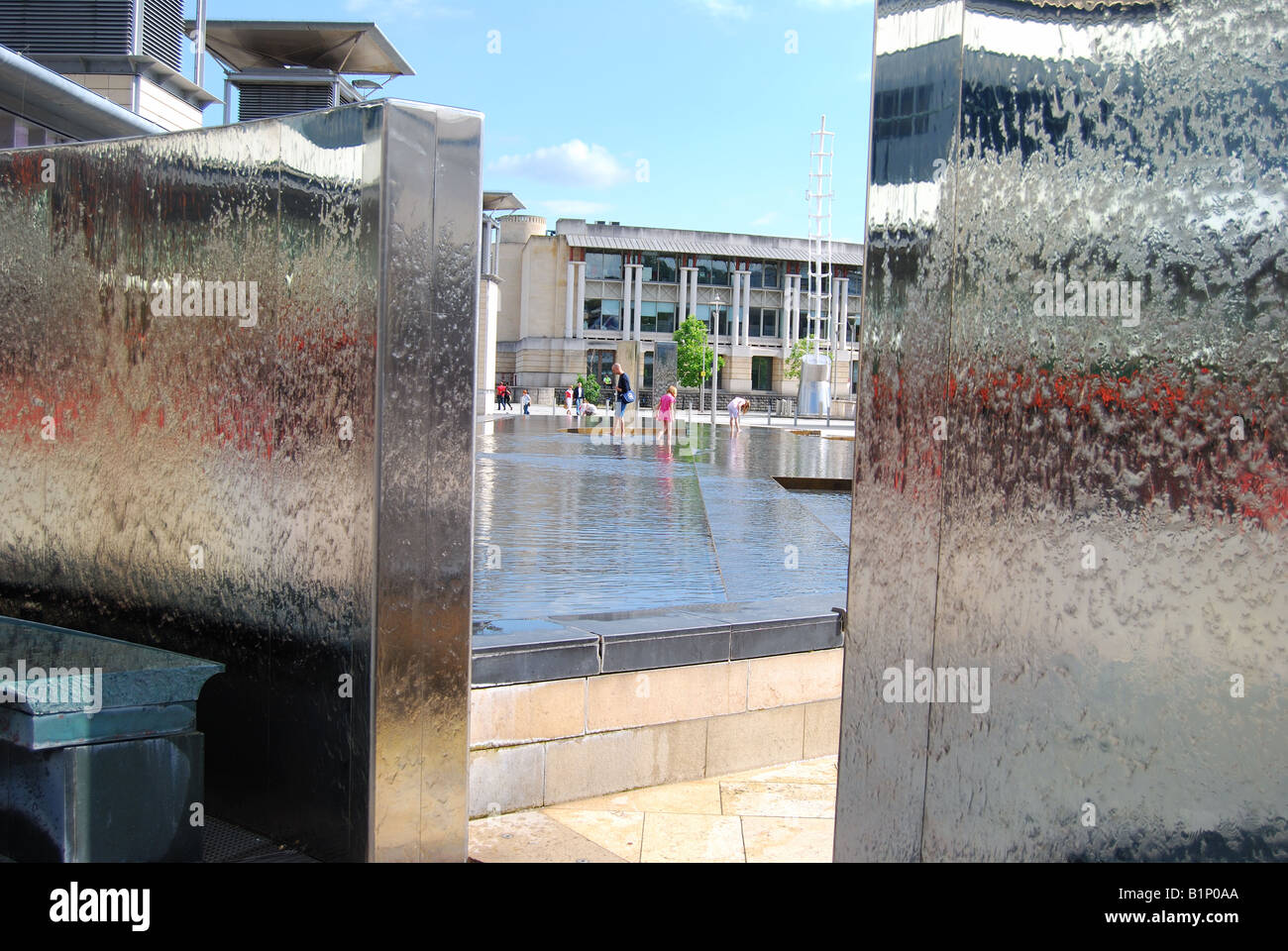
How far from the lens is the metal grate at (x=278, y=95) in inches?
1207

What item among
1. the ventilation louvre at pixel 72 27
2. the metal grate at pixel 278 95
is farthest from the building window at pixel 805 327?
the ventilation louvre at pixel 72 27

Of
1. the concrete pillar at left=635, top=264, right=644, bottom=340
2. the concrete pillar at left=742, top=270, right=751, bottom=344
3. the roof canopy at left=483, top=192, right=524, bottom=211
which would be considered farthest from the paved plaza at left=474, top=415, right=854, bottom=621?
the concrete pillar at left=742, top=270, right=751, bottom=344

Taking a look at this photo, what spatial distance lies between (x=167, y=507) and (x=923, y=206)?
98.6 inches

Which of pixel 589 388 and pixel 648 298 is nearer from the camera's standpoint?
pixel 589 388

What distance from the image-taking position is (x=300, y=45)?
1271 inches

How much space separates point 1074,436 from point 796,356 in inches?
2624

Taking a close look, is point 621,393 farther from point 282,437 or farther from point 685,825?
point 282,437

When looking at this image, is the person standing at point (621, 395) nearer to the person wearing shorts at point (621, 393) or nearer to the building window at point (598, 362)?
the person wearing shorts at point (621, 393)

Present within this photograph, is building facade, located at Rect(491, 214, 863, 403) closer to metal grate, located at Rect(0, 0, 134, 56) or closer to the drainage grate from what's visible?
metal grate, located at Rect(0, 0, 134, 56)

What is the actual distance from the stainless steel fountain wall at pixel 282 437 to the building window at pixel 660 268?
70.4m

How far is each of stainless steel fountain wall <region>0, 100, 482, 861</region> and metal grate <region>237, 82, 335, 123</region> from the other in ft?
97.4

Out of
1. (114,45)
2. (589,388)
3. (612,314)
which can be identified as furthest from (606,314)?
(114,45)
